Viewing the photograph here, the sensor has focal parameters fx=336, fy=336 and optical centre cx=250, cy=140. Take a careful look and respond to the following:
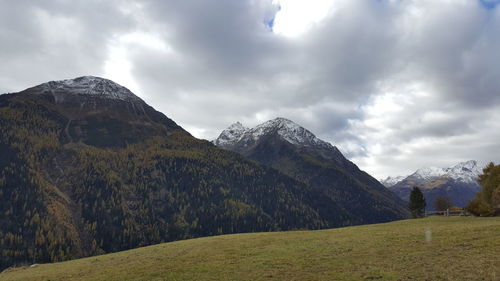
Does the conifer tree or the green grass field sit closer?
the green grass field

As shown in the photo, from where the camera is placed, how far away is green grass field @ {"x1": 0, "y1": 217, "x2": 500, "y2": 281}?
26409mm

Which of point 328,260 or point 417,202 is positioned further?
point 417,202

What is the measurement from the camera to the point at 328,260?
33.4 meters

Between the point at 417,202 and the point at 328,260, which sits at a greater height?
the point at 417,202

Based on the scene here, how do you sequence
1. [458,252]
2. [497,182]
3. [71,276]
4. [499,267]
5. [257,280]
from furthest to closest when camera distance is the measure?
[497,182]
[71,276]
[458,252]
[257,280]
[499,267]

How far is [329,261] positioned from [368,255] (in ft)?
13.3

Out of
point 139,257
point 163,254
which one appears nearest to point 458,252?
point 163,254

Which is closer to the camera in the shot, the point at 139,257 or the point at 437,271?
the point at 437,271

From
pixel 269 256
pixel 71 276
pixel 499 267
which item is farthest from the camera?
pixel 71 276

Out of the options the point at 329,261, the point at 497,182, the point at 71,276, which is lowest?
the point at 71,276

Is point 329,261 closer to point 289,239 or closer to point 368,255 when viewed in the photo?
point 368,255

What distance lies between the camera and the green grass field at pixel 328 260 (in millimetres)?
26409

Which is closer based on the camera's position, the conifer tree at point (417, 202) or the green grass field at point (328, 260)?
the green grass field at point (328, 260)

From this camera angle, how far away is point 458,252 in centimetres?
3027
